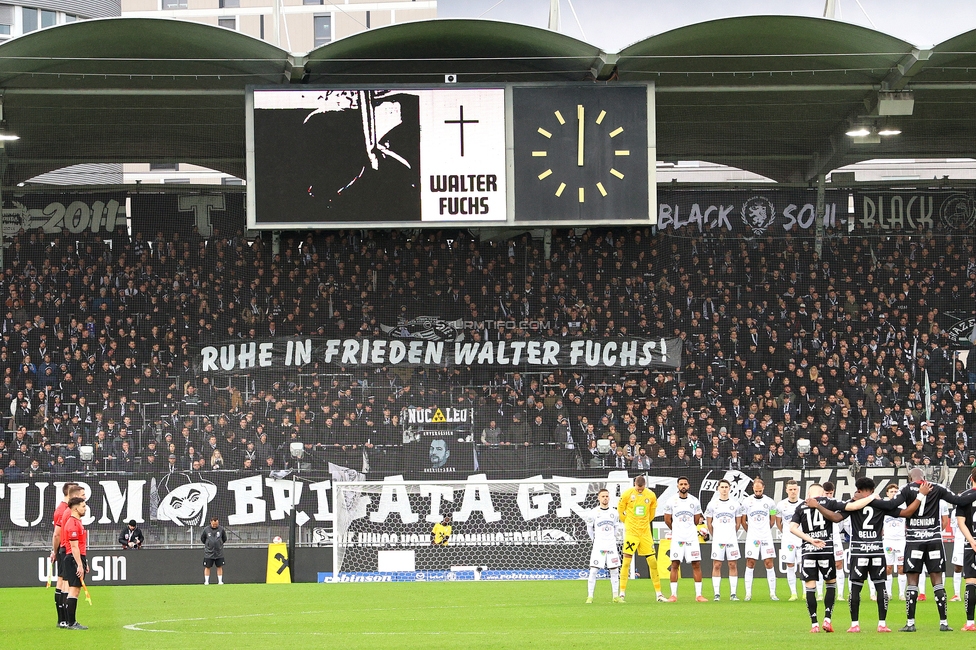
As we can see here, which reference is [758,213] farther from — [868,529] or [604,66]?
[868,529]

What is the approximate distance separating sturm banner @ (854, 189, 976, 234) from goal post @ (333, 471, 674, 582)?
9484 millimetres

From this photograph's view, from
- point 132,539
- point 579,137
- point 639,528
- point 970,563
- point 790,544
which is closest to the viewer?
point 970,563

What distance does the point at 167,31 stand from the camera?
2314cm

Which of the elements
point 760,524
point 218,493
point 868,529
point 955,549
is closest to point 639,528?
point 760,524

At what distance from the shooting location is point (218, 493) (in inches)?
1053

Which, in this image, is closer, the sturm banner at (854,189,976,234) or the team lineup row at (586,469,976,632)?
the team lineup row at (586,469,976,632)

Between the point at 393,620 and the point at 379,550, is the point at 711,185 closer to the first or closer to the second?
the point at 379,550

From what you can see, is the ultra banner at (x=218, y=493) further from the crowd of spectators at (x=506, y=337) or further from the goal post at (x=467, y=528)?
the crowd of spectators at (x=506, y=337)

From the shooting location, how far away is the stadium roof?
23391 mm

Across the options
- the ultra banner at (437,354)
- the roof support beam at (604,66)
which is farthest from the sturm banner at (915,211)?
the roof support beam at (604,66)

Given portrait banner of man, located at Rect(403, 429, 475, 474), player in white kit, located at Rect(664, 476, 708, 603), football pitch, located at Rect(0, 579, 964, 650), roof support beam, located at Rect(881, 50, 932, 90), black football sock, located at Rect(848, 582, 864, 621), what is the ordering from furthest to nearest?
portrait banner of man, located at Rect(403, 429, 475, 474) < roof support beam, located at Rect(881, 50, 932, 90) < player in white kit, located at Rect(664, 476, 708, 603) < football pitch, located at Rect(0, 579, 964, 650) < black football sock, located at Rect(848, 582, 864, 621)

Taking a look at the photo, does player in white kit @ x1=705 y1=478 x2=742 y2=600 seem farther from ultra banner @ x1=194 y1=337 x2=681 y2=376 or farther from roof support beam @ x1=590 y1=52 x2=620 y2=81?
ultra banner @ x1=194 y1=337 x2=681 y2=376

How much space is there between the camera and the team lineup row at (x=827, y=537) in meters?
11.3

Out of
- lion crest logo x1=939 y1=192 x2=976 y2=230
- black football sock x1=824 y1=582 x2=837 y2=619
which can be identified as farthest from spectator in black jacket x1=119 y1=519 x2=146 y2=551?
lion crest logo x1=939 y1=192 x2=976 y2=230
